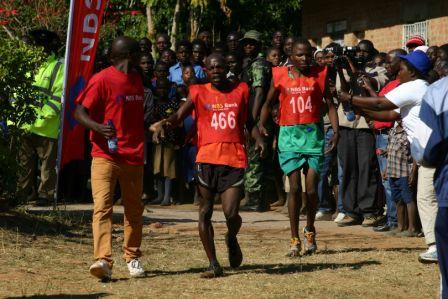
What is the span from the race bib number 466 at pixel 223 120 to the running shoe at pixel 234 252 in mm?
953

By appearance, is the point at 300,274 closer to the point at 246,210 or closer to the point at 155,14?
the point at 246,210

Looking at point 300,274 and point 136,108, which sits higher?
point 136,108

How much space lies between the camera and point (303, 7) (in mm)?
24078

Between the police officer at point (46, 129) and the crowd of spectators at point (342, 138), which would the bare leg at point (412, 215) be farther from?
the police officer at point (46, 129)

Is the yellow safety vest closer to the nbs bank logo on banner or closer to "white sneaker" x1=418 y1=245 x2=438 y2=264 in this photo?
the nbs bank logo on banner

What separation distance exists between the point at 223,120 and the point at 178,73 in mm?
6368

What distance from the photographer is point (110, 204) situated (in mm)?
8578

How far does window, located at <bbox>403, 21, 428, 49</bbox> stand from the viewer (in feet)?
65.4

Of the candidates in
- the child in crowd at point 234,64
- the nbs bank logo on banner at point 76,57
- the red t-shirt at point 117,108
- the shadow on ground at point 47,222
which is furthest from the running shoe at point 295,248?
the child in crowd at point 234,64

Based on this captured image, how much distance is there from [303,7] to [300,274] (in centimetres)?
1588

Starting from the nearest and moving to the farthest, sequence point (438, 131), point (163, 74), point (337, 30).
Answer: point (438, 131), point (163, 74), point (337, 30)

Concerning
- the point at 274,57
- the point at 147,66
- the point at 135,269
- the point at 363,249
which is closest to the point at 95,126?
the point at 135,269

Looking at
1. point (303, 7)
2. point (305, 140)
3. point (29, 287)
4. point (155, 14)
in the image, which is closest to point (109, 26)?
point (155, 14)

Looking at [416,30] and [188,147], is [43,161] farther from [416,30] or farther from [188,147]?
[416,30]
